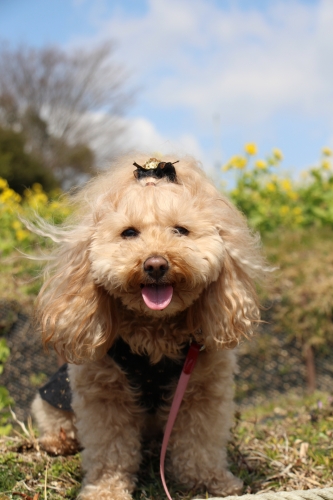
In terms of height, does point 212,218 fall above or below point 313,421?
above

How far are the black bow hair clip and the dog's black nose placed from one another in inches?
16.8

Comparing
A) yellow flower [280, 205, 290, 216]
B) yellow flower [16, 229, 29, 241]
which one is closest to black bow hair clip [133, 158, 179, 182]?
yellow flower [16, 229, 29, 241]

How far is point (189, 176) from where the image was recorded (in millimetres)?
2176

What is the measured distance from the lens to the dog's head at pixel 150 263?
74.7 inches

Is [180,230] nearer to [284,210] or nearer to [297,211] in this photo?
[284,210]

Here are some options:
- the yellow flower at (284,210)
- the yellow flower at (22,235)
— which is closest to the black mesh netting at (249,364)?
the yellow flower at (22,235)

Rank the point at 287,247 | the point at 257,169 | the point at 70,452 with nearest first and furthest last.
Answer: the point at 70,452
the point at 287,247
the point at 257,169

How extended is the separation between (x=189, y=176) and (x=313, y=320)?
2.46 m

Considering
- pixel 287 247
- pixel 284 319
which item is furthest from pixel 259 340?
pixel 287 247

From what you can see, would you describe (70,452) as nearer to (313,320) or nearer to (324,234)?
(313,320)

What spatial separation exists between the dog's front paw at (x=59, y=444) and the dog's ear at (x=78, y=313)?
0.59 meters

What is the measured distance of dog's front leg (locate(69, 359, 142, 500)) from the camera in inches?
84.5

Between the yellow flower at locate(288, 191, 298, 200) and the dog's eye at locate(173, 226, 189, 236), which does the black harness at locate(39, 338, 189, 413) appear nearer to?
the dog's eye at locate(173, 226, 189, 236)

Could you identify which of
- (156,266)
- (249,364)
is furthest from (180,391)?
(249,364)
